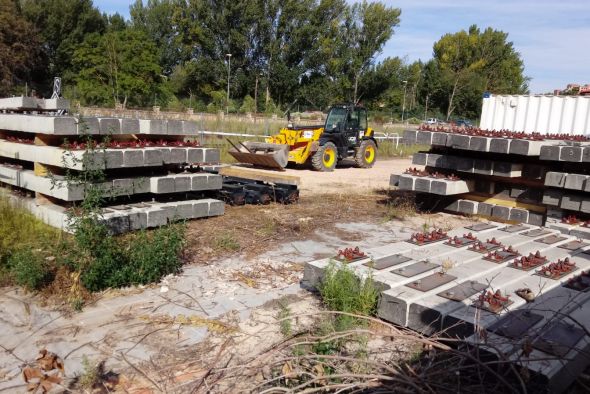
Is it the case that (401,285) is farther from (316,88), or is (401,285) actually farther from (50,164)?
(316,88)

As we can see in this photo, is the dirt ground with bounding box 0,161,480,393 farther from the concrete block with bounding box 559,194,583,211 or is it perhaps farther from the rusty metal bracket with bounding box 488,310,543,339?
the concrete block with bounding box 559,194,583,211

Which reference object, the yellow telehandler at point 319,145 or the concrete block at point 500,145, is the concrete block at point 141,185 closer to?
the concrete block at point 500,145

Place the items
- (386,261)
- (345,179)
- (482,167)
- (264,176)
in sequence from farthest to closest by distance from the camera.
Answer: (345,179) < (264,176) < (482,167) < (386,261)

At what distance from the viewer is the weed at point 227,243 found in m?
6.88

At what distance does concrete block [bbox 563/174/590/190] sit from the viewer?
780cm

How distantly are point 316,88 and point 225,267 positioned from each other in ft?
179

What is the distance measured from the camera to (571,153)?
7.79 meters

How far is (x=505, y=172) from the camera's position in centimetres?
868

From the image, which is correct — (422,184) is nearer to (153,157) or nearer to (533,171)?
(533,171)

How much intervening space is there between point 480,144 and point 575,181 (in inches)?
60.7

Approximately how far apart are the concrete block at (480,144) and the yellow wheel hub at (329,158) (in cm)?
855

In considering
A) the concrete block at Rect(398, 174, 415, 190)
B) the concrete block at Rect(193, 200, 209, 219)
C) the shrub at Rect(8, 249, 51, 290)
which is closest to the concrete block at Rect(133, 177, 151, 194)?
the concrete block at Rect(193, 200, 209, 219)

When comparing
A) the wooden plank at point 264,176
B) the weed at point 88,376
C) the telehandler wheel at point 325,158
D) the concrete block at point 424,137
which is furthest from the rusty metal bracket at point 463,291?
the telehandler wheel at point 325,158

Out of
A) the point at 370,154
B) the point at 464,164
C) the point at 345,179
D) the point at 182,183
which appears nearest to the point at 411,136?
the point at 464,164
